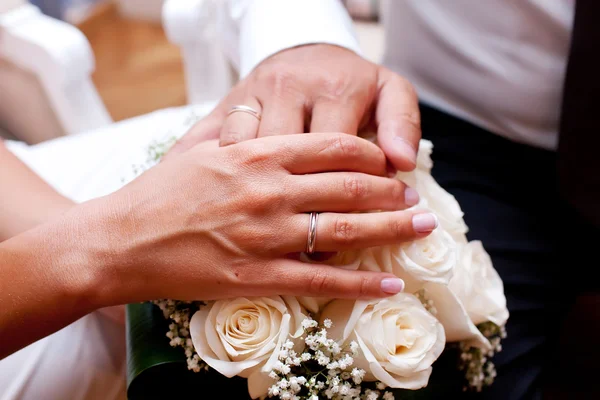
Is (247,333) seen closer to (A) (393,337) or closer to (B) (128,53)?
(A) (393,337)

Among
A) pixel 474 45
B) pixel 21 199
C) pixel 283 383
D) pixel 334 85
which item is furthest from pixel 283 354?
pixel 474 45

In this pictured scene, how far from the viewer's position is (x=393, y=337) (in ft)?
1.93

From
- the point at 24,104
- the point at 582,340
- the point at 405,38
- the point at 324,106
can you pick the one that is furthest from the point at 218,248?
the point at 24,104

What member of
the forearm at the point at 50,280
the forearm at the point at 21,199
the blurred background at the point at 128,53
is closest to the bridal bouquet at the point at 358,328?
the forearm at the point at 50,280

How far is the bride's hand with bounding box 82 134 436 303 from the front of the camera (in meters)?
0.62

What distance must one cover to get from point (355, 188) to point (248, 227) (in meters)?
0.16

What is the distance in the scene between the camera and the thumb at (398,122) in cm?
71

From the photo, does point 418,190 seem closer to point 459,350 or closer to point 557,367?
point 459,350

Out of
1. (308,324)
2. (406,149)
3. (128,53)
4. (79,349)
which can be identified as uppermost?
(406,149)

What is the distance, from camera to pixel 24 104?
1534 mm

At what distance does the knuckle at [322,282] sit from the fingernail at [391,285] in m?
0.06

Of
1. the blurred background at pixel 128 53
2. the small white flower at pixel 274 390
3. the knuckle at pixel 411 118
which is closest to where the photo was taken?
the small white flower at pixel 274 390

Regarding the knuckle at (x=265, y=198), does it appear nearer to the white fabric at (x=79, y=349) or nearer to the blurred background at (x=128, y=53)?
the white fabric at (x=79, y=349)

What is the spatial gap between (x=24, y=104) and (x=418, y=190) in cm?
136
